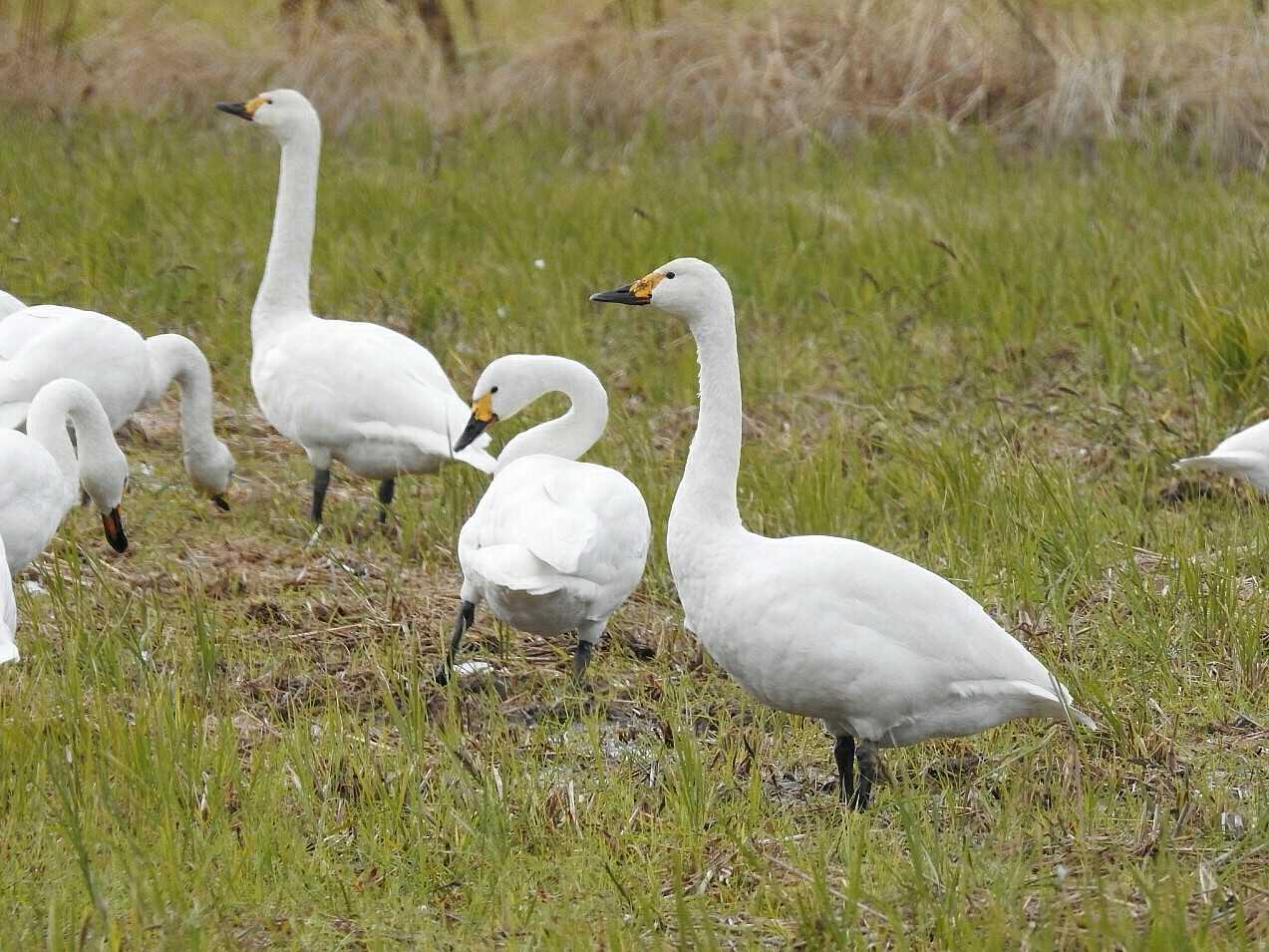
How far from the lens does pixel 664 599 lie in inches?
230

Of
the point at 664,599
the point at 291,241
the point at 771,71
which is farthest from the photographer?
the point at 771,71

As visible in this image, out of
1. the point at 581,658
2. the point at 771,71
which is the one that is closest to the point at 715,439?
the point at 581,658

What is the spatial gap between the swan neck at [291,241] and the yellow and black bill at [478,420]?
1.49 metres

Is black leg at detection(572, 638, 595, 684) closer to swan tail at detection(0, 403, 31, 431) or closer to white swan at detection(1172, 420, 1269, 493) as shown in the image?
white swan at detection(1172, 420, 1269, 493)

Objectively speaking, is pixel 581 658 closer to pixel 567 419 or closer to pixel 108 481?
pixel 567 419

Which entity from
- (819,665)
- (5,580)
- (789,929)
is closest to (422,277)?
(5,580)

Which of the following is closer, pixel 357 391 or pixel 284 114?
pixel 357 391

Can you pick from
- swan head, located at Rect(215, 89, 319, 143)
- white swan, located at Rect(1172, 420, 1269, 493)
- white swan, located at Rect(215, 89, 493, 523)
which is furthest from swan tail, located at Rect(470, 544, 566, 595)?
swan head, located at Rect(215, 89, 319, 143)

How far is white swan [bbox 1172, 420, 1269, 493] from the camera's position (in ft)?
19.5

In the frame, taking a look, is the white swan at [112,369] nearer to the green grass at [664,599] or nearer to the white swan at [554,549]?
the green grass at [664,599]

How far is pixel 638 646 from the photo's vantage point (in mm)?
5539

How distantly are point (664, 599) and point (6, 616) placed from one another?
2193 millimetres

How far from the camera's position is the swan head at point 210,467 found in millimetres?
6629

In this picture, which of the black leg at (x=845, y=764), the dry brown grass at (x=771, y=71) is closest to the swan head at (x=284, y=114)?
the black leg at (x=845, y=764)
